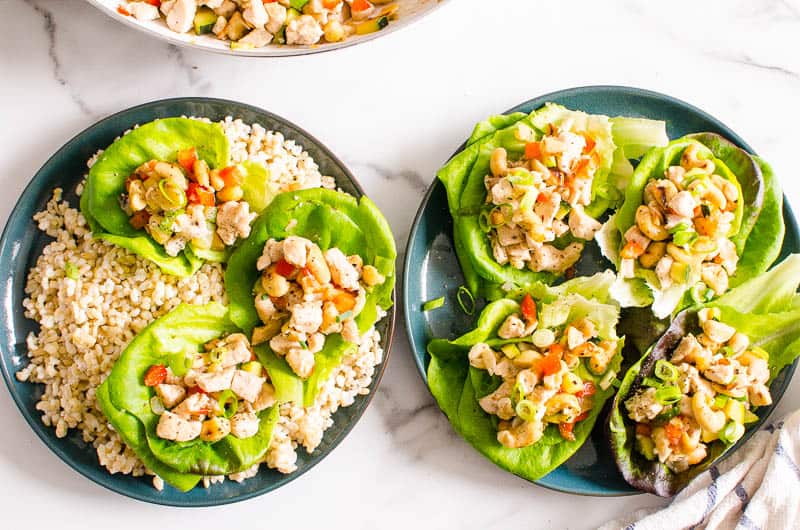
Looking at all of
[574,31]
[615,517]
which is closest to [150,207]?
[574,31]

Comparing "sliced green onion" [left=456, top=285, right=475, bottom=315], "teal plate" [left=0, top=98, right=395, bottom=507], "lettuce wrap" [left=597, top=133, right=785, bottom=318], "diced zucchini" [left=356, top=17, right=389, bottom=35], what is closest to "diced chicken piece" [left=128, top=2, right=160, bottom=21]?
"teal plate" [left=0, top=98, right=395, bottom=507]

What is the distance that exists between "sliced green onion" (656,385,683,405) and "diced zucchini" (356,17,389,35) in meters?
1.33

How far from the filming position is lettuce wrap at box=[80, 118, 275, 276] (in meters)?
2.51

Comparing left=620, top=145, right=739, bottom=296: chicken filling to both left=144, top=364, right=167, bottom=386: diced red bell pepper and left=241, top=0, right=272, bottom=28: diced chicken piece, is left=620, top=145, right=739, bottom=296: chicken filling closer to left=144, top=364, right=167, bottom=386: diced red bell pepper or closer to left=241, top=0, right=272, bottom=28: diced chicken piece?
left=241, top=0, right=272, bottom=28: diced chicken piece

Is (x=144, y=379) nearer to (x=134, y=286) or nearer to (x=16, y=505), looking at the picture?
(x=134, y=286)

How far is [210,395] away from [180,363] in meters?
0.13

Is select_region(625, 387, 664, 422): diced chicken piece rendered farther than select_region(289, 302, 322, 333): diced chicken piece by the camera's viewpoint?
Yes

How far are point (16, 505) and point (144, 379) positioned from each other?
69 centimetres

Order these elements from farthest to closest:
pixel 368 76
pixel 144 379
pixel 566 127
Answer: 1. pixel 368 76
2. pixel 566 127
3. pixel 144 379

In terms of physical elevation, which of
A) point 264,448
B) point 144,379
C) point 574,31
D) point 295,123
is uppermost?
point 574,31

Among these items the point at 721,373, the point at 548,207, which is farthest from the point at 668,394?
the point at 548,207

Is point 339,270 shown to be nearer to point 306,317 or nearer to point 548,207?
point 306,317

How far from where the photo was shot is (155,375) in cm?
247

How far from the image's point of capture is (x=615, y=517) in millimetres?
2914
